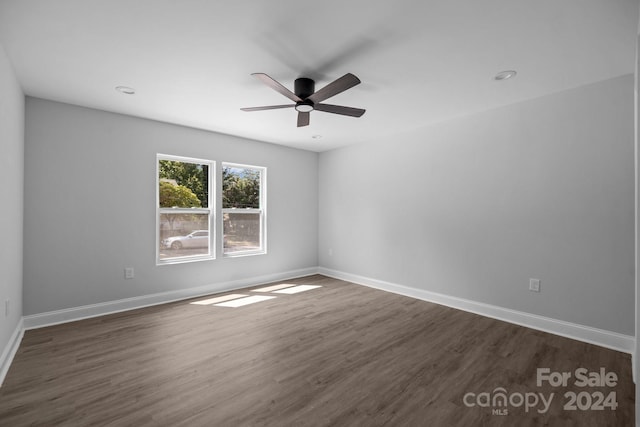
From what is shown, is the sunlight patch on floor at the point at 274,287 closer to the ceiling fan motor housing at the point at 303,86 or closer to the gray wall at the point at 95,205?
the gray wall at the point at 95,205

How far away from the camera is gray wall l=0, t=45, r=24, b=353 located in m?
2.22

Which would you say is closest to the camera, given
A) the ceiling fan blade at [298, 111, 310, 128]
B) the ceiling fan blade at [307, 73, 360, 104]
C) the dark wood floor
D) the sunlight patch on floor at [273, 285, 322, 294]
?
the dark wood floor

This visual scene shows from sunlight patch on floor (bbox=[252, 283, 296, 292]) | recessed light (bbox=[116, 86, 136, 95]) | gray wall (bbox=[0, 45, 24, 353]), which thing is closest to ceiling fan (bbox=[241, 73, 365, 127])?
recessed light (bbox=[116, 86, 136, 95])

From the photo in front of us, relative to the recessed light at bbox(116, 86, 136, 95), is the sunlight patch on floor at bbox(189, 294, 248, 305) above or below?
below

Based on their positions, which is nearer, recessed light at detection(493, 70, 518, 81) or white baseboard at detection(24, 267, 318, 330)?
recessed light at detection(493, 70, 518, 81)

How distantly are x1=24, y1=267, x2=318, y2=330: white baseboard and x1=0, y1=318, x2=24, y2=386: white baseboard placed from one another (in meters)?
0.18

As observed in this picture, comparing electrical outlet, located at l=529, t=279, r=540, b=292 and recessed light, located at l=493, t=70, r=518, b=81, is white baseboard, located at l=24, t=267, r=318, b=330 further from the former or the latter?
recessed light, located at l=493, t=70, r=518, b=81

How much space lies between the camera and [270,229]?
5.14 meters

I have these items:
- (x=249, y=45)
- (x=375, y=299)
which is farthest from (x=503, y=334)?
(x=249, y=45)

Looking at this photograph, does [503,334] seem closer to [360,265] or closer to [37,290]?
[360,265]

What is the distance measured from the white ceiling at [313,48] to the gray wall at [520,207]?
0.39 m

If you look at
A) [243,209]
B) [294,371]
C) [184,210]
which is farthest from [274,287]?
[294,371]

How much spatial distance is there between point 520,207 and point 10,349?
5.11 meters

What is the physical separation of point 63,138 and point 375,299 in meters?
4.33
